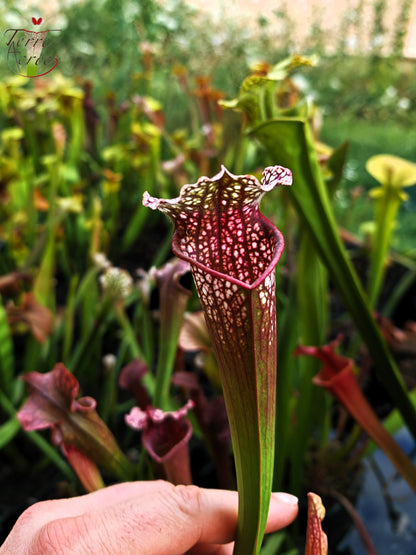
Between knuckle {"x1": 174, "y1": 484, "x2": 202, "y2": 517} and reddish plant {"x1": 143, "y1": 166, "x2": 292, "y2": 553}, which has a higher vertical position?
reddish plant {"x1": 143, "y1": 166, "x2": 292, "y2": 553}

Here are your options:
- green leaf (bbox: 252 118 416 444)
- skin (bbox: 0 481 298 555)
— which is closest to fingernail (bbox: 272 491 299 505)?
skin (bbox: 0 481 298 555)

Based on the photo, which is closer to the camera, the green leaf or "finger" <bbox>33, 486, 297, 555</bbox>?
"finger" <bbox>33, 486, 297, 555</bbox>

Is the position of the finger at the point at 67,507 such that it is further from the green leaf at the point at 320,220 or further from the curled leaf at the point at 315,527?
the green leaf at the point at 320,220

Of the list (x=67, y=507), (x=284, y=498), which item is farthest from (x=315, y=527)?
(x=67, y=507)

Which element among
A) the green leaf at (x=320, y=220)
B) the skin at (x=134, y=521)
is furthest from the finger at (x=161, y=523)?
the green leaf at (x=320, y=220)

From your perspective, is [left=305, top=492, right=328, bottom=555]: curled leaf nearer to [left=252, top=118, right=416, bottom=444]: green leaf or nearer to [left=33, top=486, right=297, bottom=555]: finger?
[left=33, top=486, right=297, bottom=555]: finger

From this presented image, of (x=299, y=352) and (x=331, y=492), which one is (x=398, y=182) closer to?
(x=299, y=352)

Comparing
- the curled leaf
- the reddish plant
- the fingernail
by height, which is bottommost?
the fingernail

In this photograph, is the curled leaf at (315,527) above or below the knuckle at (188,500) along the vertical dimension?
above

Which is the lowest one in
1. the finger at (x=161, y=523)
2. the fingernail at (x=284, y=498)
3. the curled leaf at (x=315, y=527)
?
the fingernail at (x=284, y=498)
